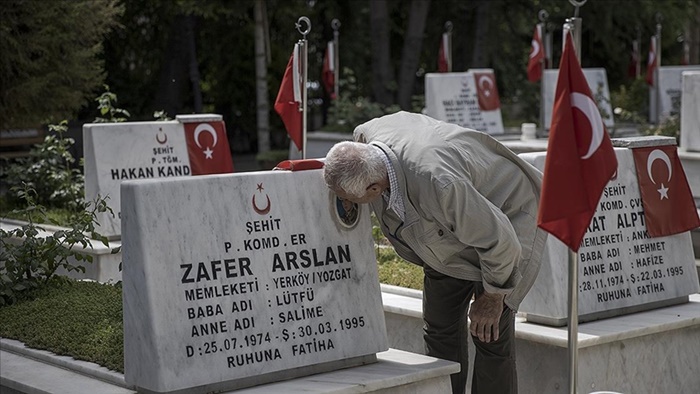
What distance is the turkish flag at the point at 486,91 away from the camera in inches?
696

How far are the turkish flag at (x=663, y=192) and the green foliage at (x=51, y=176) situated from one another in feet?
19.9

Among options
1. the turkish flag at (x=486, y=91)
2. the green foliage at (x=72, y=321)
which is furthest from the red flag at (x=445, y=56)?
the green foliage at (x=72, y=321)

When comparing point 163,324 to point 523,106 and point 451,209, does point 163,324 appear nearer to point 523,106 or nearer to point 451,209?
point 451,209

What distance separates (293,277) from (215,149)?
532 cm

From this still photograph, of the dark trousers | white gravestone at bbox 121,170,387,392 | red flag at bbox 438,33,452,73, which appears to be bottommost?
the dark trousers

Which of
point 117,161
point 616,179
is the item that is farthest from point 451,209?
point 117,161

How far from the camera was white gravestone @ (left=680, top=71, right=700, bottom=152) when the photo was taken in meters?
11.1

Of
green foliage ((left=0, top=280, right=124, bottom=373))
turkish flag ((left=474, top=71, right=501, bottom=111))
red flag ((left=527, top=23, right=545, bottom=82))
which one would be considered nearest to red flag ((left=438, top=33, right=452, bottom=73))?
red flag ((left=527, top=23, right=545, bottom=82))

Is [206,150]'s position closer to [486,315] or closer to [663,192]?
[663,192]

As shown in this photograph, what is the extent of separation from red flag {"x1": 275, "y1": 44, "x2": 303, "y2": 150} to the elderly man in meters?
4.12

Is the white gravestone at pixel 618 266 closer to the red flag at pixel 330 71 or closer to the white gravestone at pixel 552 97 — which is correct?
the white gravestone at pixel 552 97

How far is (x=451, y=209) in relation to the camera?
518cm

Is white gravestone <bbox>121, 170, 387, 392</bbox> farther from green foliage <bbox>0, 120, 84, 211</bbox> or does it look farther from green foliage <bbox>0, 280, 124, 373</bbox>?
green foliage <bbox>0, 120, 84, 211</bbox>

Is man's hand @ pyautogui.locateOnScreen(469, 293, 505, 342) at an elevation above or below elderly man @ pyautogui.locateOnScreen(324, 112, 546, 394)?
below
